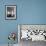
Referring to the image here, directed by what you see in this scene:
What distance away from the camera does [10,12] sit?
488 cm

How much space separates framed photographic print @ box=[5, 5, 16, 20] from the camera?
4.86m

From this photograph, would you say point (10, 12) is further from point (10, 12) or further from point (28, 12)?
point (28, 12)

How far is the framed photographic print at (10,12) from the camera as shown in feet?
16.0

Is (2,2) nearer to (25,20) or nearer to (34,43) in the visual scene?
(25,20)

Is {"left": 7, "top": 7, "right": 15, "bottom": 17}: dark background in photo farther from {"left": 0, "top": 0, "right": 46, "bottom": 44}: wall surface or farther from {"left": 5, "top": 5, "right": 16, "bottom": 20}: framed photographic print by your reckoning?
{"left": 0, "top": 0, "right": 46, "bottom": 44}: wall surface

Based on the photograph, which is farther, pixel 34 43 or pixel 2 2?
pixel 2 2

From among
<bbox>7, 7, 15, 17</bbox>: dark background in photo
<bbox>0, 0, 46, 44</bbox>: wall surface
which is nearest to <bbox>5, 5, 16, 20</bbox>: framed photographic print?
<bbox>7, 7, 15, 17</bbox>: dark background in photo

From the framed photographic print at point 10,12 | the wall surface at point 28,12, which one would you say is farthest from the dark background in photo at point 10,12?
the wall surface at point 28,12

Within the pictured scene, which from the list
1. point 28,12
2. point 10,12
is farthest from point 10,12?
point 28,12

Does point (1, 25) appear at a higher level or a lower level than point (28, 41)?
higher

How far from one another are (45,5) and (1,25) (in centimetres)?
180

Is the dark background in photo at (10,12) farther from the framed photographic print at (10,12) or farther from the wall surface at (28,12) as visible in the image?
the wall surface at (28,12)

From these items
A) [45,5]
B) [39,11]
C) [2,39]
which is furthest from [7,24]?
[45,5]

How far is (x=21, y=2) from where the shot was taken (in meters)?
4.90
